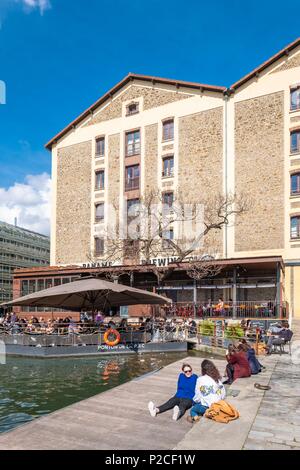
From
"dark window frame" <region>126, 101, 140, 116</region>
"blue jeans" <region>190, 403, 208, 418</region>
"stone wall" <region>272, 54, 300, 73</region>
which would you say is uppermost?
"stone wall" <region>272, 54, 300, 73</region>

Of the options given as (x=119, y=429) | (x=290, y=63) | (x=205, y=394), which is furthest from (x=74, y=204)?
(x=119, y=429)

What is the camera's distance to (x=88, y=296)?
21.0 m

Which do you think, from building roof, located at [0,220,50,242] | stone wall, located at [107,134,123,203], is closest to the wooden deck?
stone wall, located at [107,134,123,203]

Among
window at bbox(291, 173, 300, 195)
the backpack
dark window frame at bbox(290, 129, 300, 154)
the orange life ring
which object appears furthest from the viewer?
dark window frame at bbox(290, 129, 300, 154)

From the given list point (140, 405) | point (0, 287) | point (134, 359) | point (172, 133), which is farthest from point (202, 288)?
point (0, 287)

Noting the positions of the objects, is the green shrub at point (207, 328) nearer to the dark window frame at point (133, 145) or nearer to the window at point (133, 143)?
the dark window frame at point (133, 145)

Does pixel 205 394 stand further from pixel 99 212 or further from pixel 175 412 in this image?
pixel 99 212

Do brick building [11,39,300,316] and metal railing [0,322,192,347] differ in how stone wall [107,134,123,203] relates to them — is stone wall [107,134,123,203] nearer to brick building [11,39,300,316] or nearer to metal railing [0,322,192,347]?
brick building [11,39,300,316]

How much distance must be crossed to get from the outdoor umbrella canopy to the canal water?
102 inches

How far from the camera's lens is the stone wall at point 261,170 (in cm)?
3045

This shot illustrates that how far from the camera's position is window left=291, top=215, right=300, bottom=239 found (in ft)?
96.6

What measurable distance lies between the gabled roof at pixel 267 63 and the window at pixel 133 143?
29.6 ft

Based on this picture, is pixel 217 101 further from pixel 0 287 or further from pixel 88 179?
pixel 0 287

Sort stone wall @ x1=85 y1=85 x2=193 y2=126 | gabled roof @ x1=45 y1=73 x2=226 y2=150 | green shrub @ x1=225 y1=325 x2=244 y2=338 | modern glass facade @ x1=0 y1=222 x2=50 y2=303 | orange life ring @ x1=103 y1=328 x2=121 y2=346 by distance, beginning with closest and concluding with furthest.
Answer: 1. orange life ring @ x1=103 y1=328 x2=121 y2=346
2. green shrub @ x1=225 y1=325 x2=244 y2=338
3. gabled roof @ x1=45 y1=73 x2=226 y2=150
4. stone wall @ x1=85 y1=85 x2=193 y2=126
5. modern glass facade @ x1=0 y1=222 x2=50 y2=303
